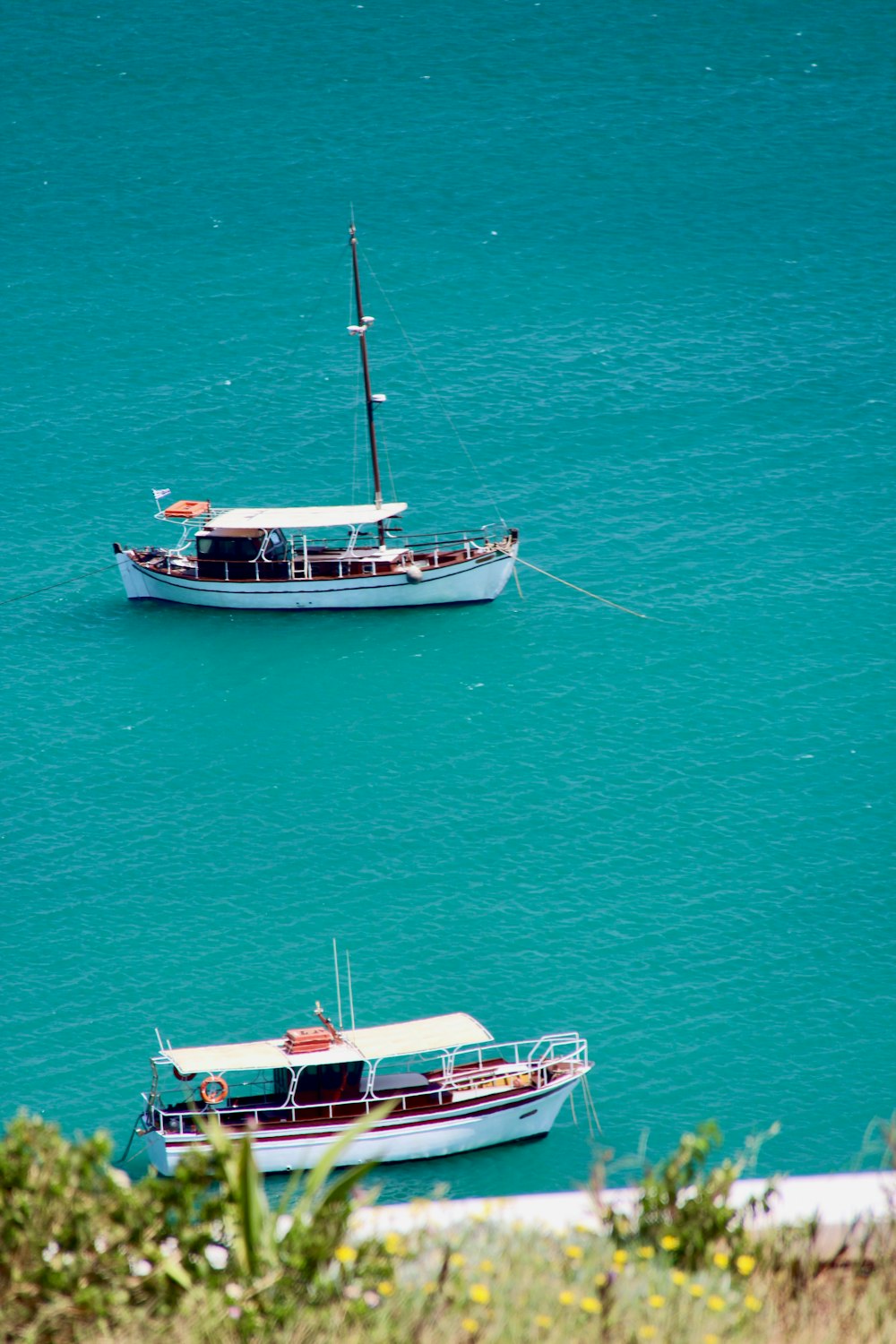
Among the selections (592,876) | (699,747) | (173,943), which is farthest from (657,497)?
(173,943)

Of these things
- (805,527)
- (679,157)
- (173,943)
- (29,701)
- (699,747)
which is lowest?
(173,943)

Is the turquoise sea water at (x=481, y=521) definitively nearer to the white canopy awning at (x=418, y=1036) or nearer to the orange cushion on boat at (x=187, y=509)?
the white canopy awning at (x=418, y=1036)

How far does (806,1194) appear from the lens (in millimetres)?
17938

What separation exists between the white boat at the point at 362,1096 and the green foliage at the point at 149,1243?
79.2ft

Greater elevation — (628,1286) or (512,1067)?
(512,1067)

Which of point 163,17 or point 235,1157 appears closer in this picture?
point 235,1157

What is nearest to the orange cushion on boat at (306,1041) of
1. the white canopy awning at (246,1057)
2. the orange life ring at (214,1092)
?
the white canopy awning at (246,1057)

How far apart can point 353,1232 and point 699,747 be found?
4529 cm

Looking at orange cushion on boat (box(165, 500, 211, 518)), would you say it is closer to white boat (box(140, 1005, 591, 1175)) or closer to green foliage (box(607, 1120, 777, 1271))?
white boat (box(140, 1005, 591, 1175))

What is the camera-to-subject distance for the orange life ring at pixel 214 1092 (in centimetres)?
4259

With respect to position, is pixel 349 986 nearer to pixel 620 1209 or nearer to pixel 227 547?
pixel 227 547

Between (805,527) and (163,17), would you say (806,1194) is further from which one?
(163,17)

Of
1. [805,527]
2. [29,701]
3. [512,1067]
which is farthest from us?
[805,527]

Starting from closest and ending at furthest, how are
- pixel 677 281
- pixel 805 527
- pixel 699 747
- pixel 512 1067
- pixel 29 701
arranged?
pixel 512 1067 → pixel 699 747 → pixel 29 701 → pixel 805 527 → pixel 677 281
